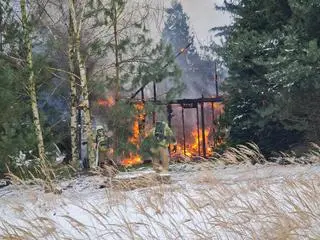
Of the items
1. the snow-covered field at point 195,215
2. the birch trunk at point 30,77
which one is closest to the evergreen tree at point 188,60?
the birch trunk at point 30,77

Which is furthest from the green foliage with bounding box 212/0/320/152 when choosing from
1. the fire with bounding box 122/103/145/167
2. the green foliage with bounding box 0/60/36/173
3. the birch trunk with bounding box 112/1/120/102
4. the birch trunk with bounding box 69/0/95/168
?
the green foliage with bounding box 0/60/36/173

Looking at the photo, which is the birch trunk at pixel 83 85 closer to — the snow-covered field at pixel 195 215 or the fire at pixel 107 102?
the fire at pixel 107 102

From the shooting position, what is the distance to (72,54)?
12750mm

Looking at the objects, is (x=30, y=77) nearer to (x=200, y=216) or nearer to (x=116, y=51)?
(x=116, y=51)

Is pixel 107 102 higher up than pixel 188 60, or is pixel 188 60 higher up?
pixel 188 60

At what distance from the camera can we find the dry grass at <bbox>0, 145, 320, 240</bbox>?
12.5 ft

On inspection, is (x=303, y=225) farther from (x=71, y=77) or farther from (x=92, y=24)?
(x=92, y=24)

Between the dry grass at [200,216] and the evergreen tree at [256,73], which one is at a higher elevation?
the evergreen tree at [256,73]

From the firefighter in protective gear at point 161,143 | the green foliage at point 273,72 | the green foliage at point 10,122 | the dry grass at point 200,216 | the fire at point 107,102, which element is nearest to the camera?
the dry grass at point 200,216

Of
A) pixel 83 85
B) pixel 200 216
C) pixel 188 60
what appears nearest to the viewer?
pixel 200 216

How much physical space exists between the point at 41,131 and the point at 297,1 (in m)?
6.95

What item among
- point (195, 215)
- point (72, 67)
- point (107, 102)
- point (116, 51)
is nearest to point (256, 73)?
point (116, 51)

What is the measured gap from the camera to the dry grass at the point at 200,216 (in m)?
3.82

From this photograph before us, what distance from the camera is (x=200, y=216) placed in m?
5.10
